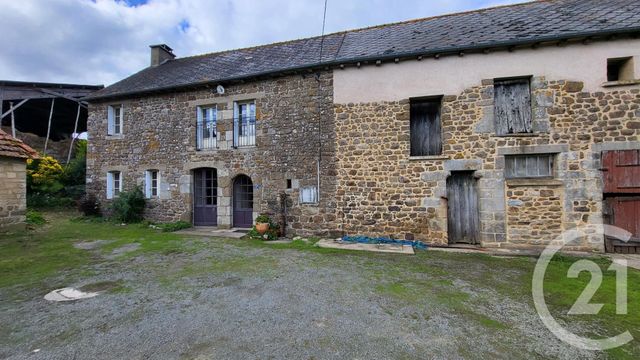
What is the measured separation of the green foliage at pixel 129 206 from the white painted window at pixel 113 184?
76 cm

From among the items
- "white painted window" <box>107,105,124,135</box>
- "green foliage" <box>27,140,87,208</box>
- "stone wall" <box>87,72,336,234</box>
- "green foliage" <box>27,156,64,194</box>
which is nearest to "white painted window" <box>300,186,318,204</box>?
"stone wall" <box>87,72,336,234</box>

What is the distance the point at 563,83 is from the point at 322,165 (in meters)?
5.97

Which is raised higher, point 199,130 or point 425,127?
point 199,130

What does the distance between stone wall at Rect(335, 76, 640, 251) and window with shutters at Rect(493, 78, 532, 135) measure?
7.4 inches

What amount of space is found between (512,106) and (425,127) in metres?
2.01

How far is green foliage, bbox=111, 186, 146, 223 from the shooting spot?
8906 millimetres

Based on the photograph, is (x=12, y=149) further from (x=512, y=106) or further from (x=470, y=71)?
(x=512, y=106)

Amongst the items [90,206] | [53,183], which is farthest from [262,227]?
[53,183]

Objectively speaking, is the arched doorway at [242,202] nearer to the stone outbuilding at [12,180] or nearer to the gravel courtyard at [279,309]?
the gravel courtyard at [279,309]

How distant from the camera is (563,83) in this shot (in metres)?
5.93

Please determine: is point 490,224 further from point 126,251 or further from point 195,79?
point 195,79

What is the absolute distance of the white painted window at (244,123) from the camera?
827cm

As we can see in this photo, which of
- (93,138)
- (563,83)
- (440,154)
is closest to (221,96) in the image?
(93,138)

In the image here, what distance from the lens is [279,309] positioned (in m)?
3.10
